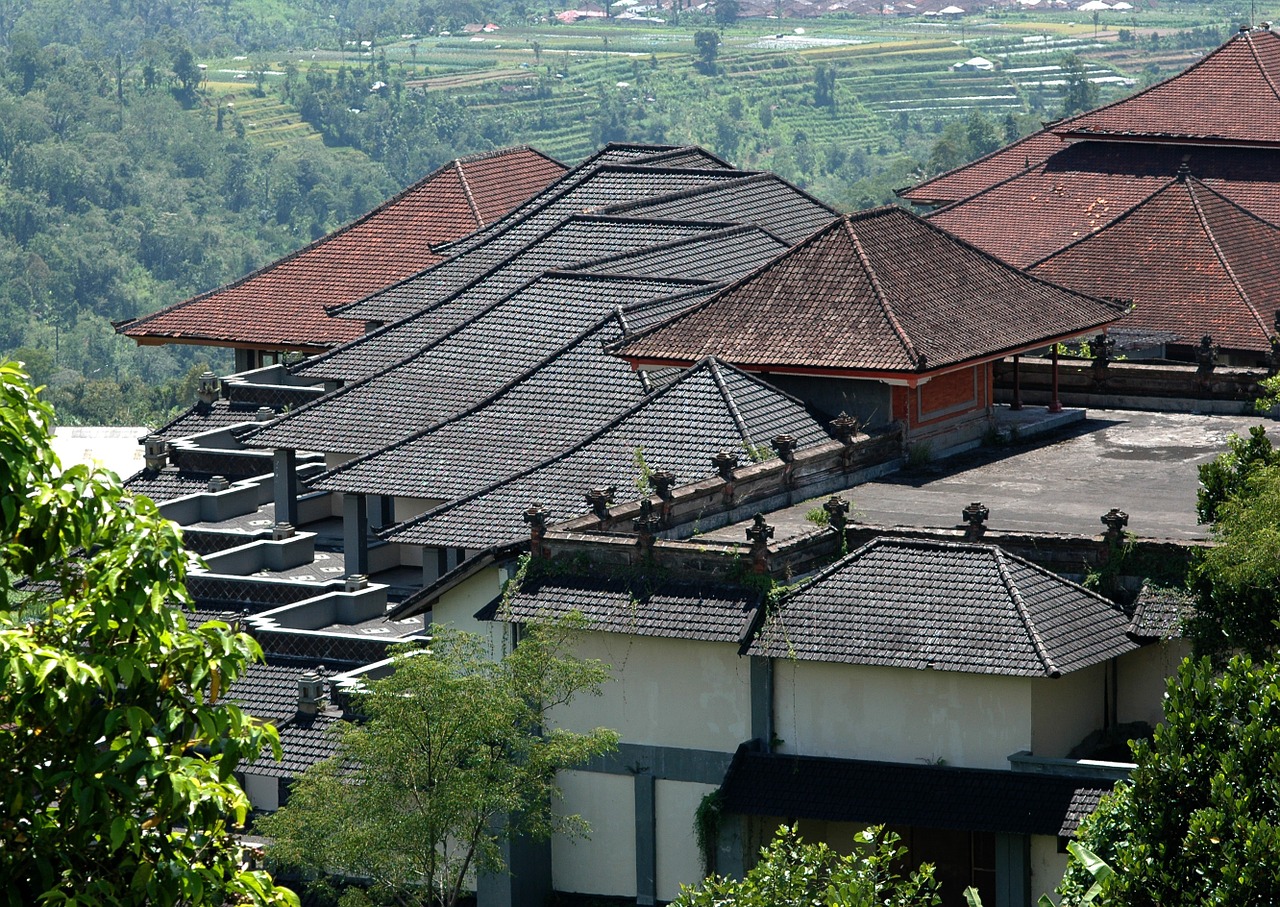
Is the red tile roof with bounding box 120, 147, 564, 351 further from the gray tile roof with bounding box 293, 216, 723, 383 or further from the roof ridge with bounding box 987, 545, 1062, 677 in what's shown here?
the roof ridge with bounding box 987, 545, 1062, 677

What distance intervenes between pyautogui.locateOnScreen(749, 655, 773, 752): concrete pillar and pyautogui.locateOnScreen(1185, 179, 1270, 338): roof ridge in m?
22.0

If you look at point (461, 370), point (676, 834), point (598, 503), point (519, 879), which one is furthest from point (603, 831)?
point (461, 370)

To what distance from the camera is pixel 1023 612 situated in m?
34.7

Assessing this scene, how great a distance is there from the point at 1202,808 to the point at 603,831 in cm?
1544

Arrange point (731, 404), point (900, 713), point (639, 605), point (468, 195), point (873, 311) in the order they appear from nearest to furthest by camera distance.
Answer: point (900, 713) → point (639, 605) → point (731, 404) → point (873, 311) → point (468, 195)

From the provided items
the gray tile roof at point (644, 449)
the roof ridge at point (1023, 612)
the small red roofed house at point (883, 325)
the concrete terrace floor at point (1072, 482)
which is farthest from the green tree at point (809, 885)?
the small red roofed house at point (883, 325)

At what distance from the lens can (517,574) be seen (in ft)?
125

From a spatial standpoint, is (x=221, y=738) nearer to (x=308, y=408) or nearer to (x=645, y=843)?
(x=645, y=843)

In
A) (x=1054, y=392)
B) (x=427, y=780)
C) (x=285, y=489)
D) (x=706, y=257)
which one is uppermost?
(x=706, y=257)

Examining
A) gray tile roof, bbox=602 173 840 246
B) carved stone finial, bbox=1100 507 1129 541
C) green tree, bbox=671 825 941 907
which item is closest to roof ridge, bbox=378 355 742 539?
carved stone finial, bbox=1100 507 1129 541

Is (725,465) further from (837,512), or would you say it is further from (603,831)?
(603,831)

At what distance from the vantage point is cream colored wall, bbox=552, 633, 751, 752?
36.6 metres

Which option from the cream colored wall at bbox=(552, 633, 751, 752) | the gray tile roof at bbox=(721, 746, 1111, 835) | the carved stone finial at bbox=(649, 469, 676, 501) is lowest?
the gray tile roof at bbox=(721, 746, 1111, 835)

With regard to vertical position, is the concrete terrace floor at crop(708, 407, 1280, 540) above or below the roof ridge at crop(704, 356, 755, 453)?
below
